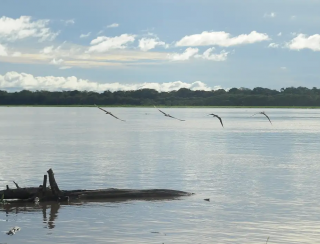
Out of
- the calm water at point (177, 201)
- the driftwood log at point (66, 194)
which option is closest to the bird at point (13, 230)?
the calm water at point (177, 201)

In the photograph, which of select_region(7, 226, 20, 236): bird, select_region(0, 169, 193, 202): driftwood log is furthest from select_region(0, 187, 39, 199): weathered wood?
select_region(7, 226, 20, 236): bird

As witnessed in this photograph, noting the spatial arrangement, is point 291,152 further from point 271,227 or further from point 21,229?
point 21,229

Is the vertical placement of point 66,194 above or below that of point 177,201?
above

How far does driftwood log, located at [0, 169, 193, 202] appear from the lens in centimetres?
2578

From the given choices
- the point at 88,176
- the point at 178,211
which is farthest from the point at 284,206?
the point at 88,176

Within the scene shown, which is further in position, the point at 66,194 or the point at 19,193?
the point at 66,194

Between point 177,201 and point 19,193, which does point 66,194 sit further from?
point 177,201

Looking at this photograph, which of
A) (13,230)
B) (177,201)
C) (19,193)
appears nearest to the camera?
(13,230)

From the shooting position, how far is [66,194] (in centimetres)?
2605

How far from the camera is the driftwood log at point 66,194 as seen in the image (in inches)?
1015

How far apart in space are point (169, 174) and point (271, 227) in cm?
1713

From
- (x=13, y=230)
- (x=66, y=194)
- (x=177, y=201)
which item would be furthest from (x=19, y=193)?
(x=177, y=201)

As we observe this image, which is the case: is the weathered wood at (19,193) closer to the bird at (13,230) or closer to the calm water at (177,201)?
the calm water at (177,201)

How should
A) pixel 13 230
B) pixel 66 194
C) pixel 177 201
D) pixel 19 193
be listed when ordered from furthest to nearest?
pixel 177 201 < pixel 66 194 < pixel 19 193 < pixel 13 230
